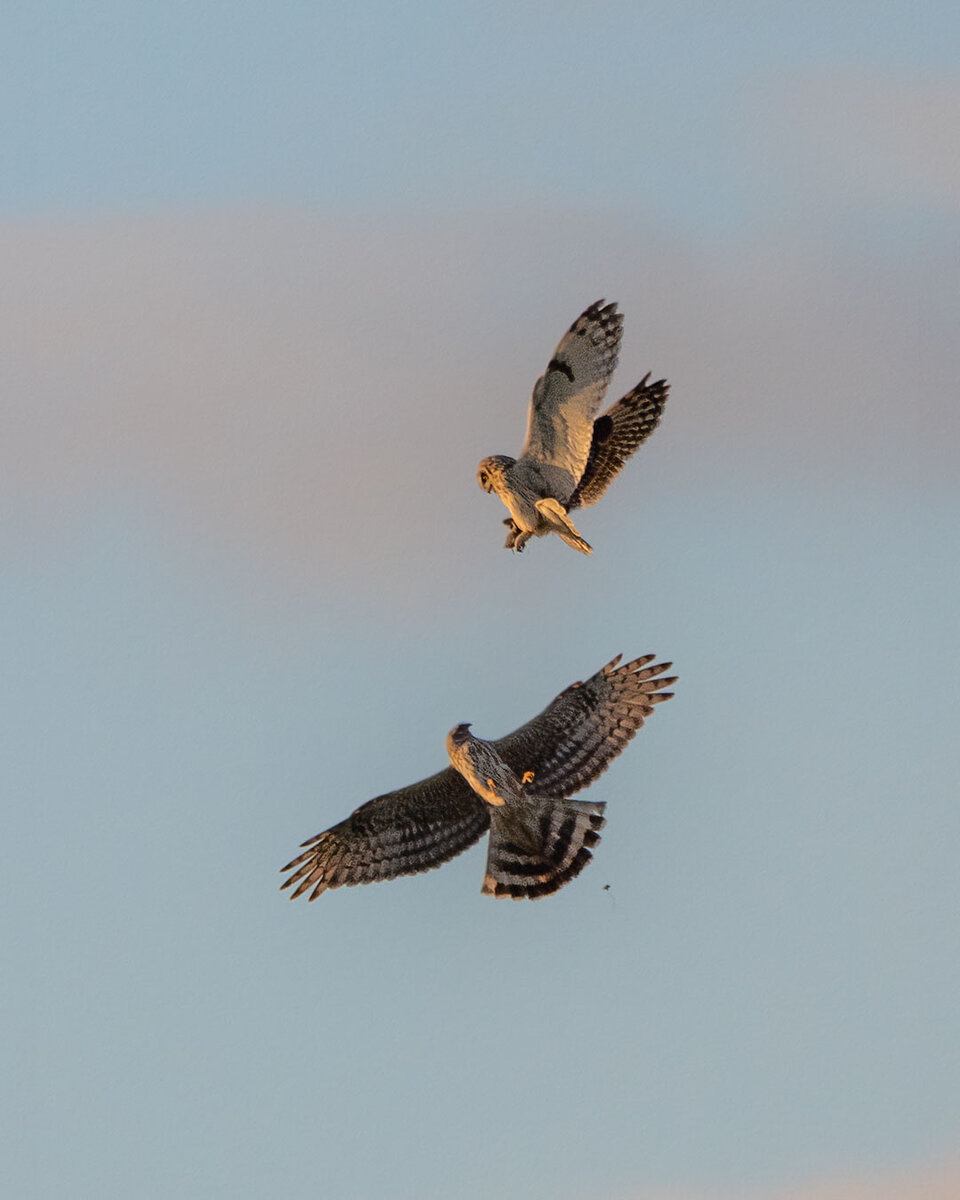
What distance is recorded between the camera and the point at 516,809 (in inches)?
1051

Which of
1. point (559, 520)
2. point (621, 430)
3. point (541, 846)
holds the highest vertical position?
point (621, 430)

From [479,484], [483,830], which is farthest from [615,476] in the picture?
[483,830]

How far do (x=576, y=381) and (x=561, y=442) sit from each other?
26.0 inches

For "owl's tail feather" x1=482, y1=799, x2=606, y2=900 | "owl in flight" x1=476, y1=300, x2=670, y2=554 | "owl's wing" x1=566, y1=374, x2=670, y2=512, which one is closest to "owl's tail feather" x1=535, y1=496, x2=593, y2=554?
"owl in flight" x1=476, y1=300, x2=670, y2=554

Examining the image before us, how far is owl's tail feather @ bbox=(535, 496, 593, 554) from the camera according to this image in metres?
26.6

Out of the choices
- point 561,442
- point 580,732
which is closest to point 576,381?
point 561,442

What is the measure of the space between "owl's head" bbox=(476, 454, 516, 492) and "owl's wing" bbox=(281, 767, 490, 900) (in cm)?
278

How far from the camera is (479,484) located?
27672 millimetres

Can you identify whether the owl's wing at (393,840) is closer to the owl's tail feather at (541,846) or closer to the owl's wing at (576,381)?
the owl's tail feather at (541,846)

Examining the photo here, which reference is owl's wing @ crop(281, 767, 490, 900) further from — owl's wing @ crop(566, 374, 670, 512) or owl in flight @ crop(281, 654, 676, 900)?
owl's wing @ crop(566, 374, 670, 512)

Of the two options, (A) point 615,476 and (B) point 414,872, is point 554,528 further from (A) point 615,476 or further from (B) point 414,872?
(B) point 414,872

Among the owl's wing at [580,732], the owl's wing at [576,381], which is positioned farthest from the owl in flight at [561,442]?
the owl's wing at [580,732]

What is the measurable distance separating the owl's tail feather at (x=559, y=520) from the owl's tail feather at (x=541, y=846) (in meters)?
2.39

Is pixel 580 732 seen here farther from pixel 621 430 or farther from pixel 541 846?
pixel 621 430
